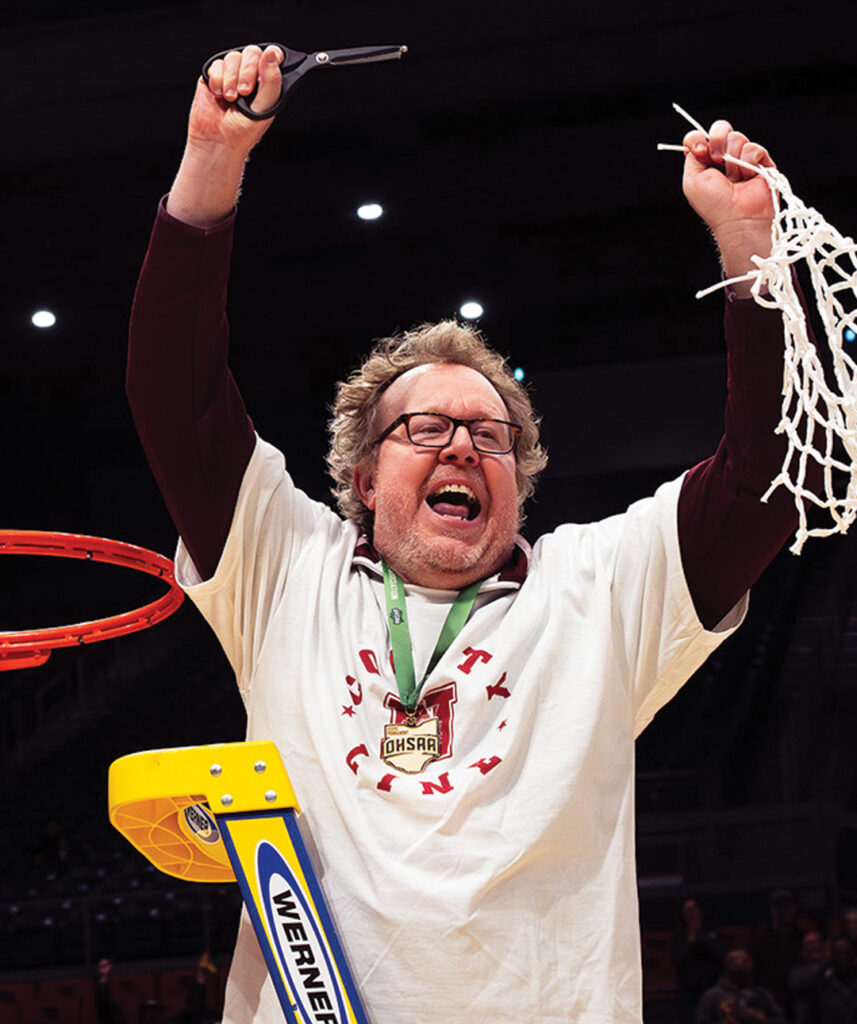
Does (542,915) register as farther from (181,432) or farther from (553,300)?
(553,300)

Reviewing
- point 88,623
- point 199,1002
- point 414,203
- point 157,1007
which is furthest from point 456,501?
point 157,1007

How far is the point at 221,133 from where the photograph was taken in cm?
164

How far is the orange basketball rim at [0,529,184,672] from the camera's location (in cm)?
273

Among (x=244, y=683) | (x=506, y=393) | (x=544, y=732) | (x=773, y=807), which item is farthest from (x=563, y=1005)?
(x=773, y=807)

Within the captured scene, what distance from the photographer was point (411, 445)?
195 centimetres

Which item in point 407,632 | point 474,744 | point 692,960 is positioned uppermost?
point 407,632

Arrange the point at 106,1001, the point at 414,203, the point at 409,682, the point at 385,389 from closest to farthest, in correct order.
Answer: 1. the point at 409,682
2. the point at 385,389
3. the point at 414,203
4. the point at 106,1001

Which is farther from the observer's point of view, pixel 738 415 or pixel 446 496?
pixel 446 496

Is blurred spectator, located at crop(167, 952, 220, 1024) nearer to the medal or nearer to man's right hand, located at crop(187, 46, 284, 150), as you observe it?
the medal

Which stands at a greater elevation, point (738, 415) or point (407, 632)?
point (738, 415)

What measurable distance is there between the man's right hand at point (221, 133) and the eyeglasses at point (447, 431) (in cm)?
45

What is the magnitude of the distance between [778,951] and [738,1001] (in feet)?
1.96

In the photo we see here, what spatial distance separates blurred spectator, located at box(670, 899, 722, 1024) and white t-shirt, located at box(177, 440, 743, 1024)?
14.8 feet

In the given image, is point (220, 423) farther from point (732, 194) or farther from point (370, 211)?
point (370, 211)
